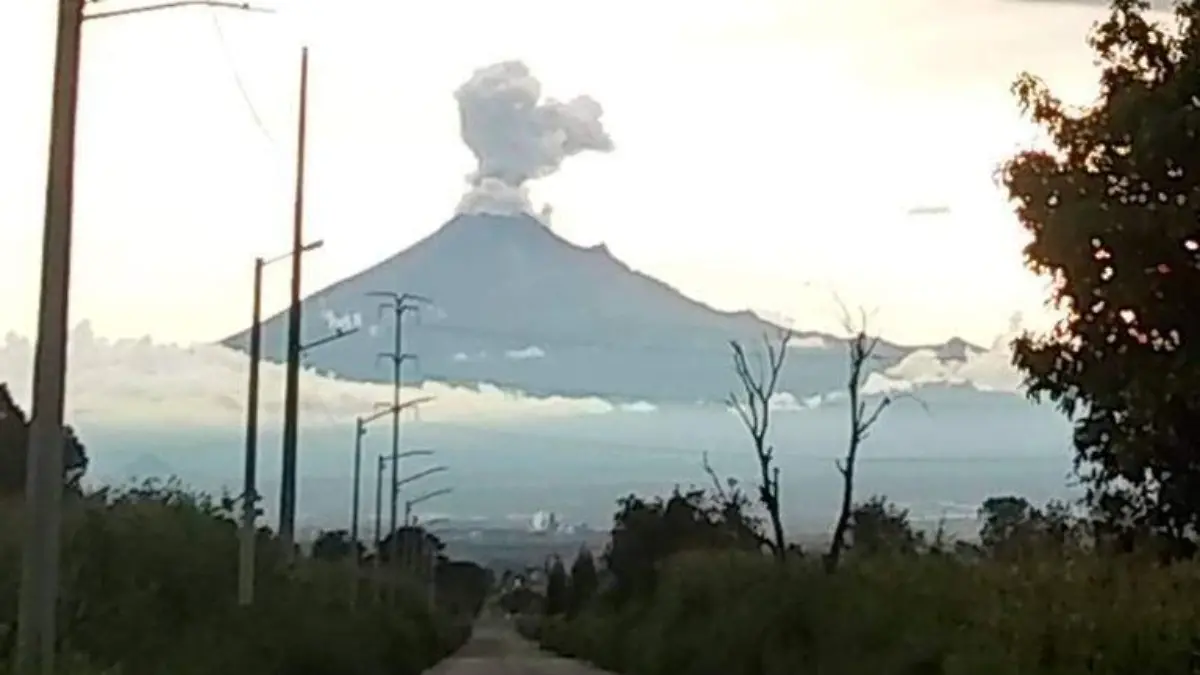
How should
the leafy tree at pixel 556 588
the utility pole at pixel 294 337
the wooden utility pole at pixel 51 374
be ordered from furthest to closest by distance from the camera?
the leafy tree at pixel 556 588
the utility pole at pixel 294 337
the wooden utility pole at pixel 51 374

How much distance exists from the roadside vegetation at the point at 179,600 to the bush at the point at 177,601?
0.11ft

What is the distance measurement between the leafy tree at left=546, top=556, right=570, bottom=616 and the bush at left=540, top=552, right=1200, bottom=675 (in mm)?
72434

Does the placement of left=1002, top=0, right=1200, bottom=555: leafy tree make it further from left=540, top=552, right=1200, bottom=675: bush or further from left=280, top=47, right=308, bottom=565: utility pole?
left=280, top=47, right=308, bottom=565: utility pole

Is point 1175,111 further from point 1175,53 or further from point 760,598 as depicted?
point 760,598

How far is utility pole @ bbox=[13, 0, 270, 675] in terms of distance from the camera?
1850cm

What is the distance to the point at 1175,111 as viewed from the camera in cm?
2541

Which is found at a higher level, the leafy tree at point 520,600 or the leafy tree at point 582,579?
the leafy tree at point 582,579

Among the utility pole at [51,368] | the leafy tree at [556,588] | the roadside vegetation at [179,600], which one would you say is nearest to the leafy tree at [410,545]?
the leafy tree at [556,588]

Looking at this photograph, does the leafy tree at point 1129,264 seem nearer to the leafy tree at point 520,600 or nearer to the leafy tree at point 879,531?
the leafy tree at point 879,531

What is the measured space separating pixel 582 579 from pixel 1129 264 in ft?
337

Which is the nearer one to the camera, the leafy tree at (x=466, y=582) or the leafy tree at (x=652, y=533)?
the leafy tree at (x=652, y=533)

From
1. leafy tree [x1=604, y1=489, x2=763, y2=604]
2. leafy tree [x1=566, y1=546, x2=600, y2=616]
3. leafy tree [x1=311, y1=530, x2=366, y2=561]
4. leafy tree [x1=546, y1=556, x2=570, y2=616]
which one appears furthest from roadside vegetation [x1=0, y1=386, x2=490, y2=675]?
leafy tree [x1=546, y1=556, x2=570, y2=616]

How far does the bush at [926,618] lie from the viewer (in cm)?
2162

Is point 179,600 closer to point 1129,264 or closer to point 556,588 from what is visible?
point 1129,264
